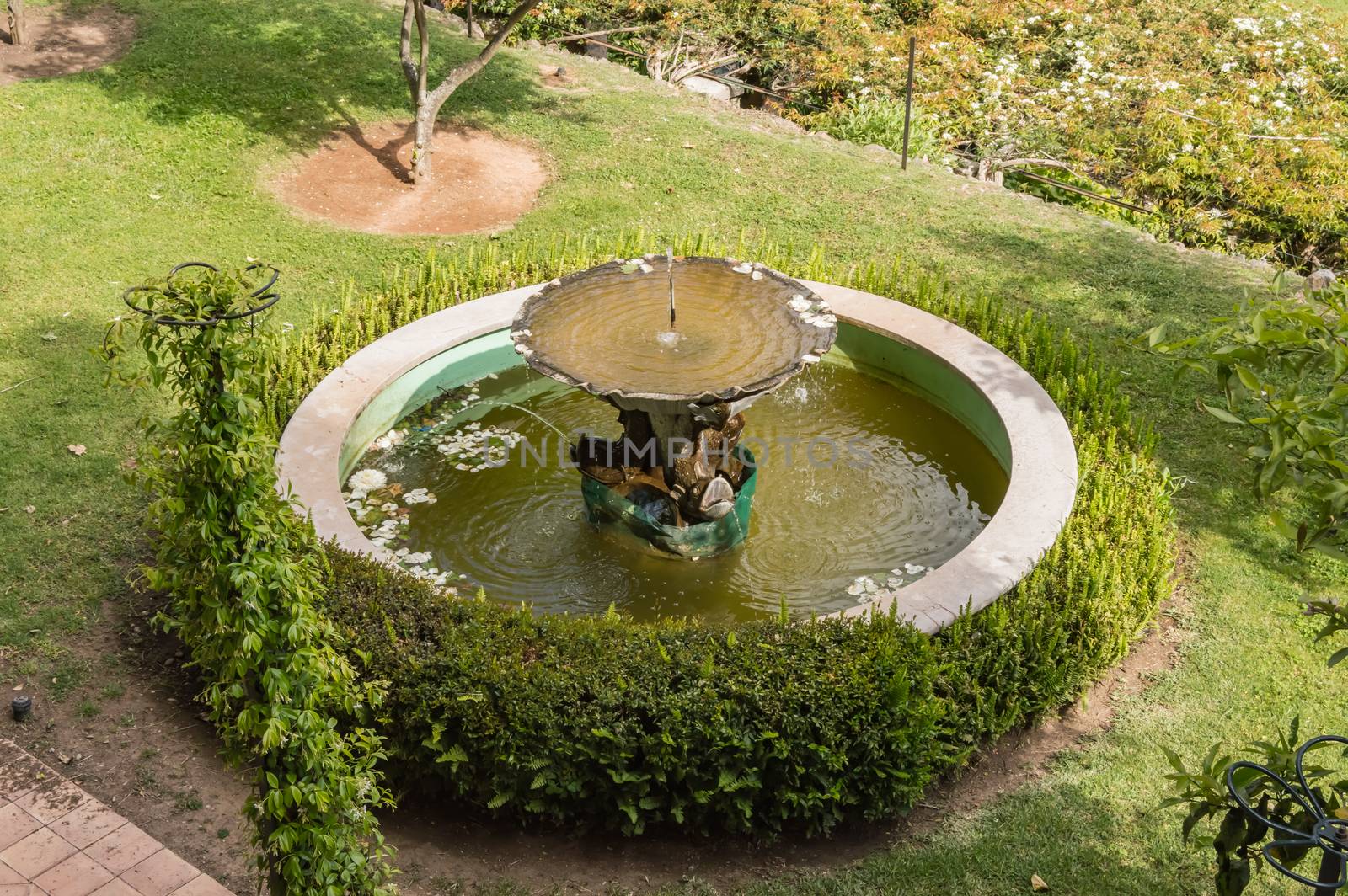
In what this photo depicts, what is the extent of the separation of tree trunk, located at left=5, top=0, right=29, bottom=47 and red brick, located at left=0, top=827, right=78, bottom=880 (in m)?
11.2

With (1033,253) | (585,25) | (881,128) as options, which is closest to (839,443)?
(1033,253)

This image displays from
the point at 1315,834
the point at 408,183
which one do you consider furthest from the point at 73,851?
the point at 408,183

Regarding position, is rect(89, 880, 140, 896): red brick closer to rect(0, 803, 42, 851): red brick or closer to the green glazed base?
rect(0, 803, 42, 851): red brick

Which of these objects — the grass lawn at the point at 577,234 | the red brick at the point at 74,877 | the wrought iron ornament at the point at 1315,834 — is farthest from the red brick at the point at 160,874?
the wrought iron ornament at the point at 1315,834

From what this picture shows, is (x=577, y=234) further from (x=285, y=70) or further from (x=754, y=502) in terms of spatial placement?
(x=285, y=70)

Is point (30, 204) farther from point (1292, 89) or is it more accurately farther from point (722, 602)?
point (1292, 89)

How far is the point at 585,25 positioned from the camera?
1719 centimetres

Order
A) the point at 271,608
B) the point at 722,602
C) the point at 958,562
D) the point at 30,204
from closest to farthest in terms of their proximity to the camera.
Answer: the point at 271,608, the point at 958,562, the point at 722,602, the point at 30,204

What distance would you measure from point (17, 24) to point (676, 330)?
9.99 m

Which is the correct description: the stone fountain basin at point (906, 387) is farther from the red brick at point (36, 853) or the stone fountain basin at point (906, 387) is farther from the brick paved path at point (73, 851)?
the red brick at point (36, 853)

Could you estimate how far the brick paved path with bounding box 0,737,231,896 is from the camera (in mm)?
5109

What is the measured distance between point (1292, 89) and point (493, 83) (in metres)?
9.79

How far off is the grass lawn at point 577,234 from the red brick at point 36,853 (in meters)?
1.01

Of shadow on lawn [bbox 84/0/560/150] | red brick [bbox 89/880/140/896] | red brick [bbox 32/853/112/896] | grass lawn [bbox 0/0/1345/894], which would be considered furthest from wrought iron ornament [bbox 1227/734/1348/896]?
shadow on lawn [bbox 84/0/560/150]
